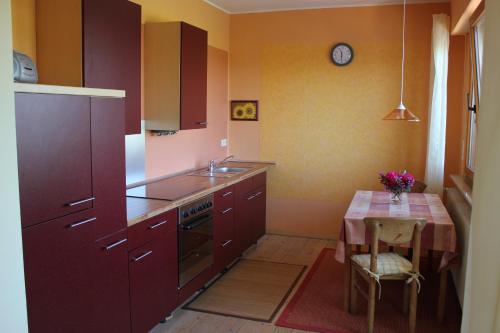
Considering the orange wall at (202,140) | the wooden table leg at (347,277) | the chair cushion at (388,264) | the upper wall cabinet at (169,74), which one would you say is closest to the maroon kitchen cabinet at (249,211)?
the orange wall at (202,140)

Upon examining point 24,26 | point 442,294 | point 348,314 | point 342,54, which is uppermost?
point 342,54

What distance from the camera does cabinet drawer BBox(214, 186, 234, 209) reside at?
4328 mm

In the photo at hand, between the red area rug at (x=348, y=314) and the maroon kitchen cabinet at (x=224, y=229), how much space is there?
29.3 inches

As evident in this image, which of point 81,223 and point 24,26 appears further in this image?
point 24,26

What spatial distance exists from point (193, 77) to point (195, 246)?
147 centimetres

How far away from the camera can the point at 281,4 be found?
555 centimetres

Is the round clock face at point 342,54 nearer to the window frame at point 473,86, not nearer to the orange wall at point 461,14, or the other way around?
the orange wall at point 461,14

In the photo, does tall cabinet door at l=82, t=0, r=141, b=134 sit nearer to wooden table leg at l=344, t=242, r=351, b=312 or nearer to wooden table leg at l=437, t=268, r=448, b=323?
wooden table leg at l=344, t=242, r=351, b=312

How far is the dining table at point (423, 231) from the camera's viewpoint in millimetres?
3494

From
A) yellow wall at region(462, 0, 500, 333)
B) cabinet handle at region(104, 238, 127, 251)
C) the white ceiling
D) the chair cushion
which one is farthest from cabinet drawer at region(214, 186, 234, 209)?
yellow wall at region(462, 0, 500, 333)

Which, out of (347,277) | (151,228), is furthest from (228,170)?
(151,228)

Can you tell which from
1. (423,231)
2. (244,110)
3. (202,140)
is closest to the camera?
(423,231)

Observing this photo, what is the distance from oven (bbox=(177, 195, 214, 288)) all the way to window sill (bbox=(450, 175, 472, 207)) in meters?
2.05

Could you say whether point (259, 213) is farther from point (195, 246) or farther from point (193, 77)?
Result: point (193, 77)
